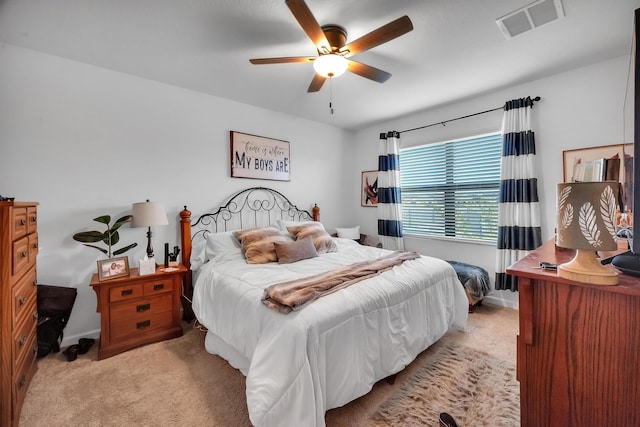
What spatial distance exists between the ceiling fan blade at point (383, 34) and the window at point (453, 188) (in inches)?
88.4

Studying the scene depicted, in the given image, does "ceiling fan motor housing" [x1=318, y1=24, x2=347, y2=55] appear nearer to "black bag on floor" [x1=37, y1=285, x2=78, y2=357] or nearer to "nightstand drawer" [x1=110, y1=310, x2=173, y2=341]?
"nightstand drawer" [x1=110, y1=310, x2=173, y2=341]

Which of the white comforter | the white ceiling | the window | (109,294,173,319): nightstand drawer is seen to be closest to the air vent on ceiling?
the white ceiling

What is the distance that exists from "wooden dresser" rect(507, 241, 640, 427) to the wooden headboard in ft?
9.19

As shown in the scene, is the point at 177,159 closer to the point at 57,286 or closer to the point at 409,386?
the point at 57,286

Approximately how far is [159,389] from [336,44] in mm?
2675

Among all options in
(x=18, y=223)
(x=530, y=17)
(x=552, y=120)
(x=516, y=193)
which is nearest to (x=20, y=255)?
(x=18, y=223)

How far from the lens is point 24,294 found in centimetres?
161

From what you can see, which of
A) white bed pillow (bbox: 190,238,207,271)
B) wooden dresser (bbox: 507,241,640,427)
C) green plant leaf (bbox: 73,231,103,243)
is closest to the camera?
wooden dresser (bbox: 507,241,640,427)

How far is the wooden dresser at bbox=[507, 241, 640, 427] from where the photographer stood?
771 millimetres

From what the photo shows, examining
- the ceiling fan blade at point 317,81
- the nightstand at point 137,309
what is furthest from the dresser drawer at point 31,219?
the ceiling fan blade at point 317,81

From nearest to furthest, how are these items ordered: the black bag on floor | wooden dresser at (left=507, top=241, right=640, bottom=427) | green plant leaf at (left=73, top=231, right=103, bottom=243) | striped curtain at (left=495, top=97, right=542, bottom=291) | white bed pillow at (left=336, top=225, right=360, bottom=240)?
wooden dresser at (left=507, top=241, right=640, bottom=427) → the black bag on floor → green plant leaf at (left=73, top=231, right=103, bottom=243) → striped curtain at (left=495, top=97, right=542, bottom=291) → white bed pillow at (left=336, top=225, right=360, bottom=240)

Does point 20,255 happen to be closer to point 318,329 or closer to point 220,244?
point 220,244

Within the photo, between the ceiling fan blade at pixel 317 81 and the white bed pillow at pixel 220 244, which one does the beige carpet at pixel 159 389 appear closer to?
the white bed pillow at pixel 220 244

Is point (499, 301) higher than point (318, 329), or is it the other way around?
point (318, 329)
